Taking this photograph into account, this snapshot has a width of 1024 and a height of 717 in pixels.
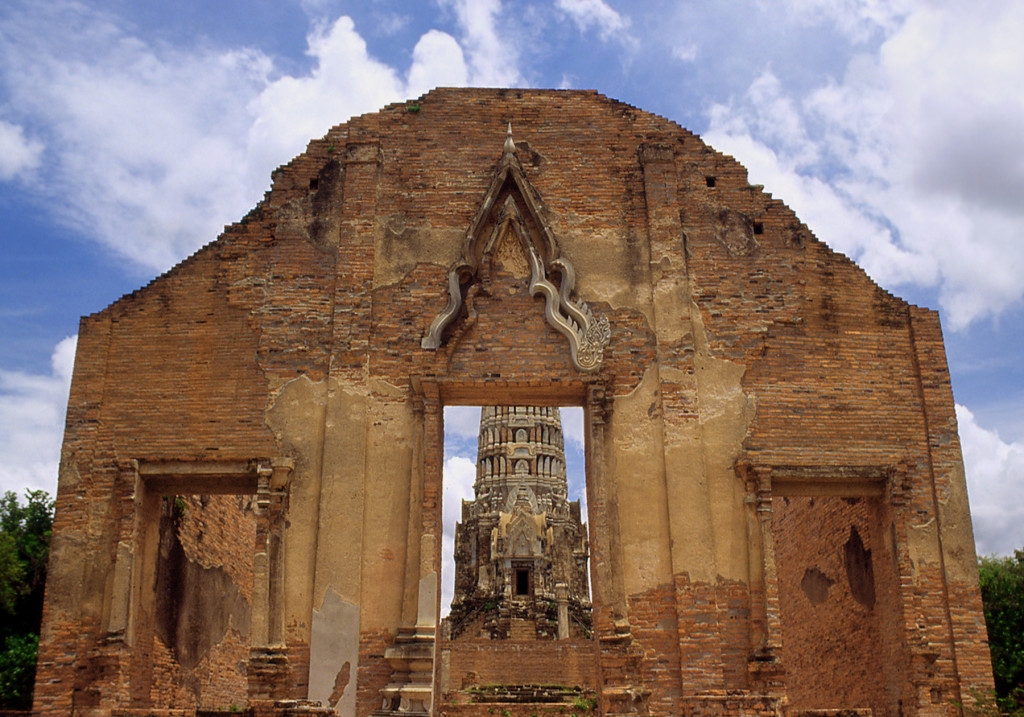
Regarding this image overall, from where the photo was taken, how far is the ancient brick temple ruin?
1083 cm

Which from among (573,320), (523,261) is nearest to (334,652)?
(573,320)

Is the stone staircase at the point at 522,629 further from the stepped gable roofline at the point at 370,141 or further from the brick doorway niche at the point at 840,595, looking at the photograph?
the stepped gable roofline at the point at 370,141

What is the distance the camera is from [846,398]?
38.9 ft

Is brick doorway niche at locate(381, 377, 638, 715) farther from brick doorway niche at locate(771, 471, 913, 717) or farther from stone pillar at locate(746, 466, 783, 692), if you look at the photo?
brick doorway niche at locate(771, 471, 913, 717)

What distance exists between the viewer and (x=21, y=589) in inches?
636

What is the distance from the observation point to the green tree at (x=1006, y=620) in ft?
49.9

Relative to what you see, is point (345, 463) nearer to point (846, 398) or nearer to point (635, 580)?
point (635, 580)

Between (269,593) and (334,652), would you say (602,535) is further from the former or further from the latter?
(269,593)

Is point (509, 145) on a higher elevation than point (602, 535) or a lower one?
higher

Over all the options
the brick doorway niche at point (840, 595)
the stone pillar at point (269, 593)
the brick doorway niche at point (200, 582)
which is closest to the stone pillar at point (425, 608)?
the stone pillar at point (269, 593)

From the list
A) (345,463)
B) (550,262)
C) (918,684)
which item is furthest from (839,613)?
(345,463)

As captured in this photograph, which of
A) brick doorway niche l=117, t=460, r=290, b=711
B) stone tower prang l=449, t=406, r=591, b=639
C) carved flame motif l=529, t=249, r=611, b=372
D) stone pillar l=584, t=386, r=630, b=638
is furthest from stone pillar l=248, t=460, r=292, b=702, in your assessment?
stone tower prang l=449, t=406, r=591, b=639

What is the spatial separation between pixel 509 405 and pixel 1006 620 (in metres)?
9.70

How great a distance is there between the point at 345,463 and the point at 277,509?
35.5 inches
